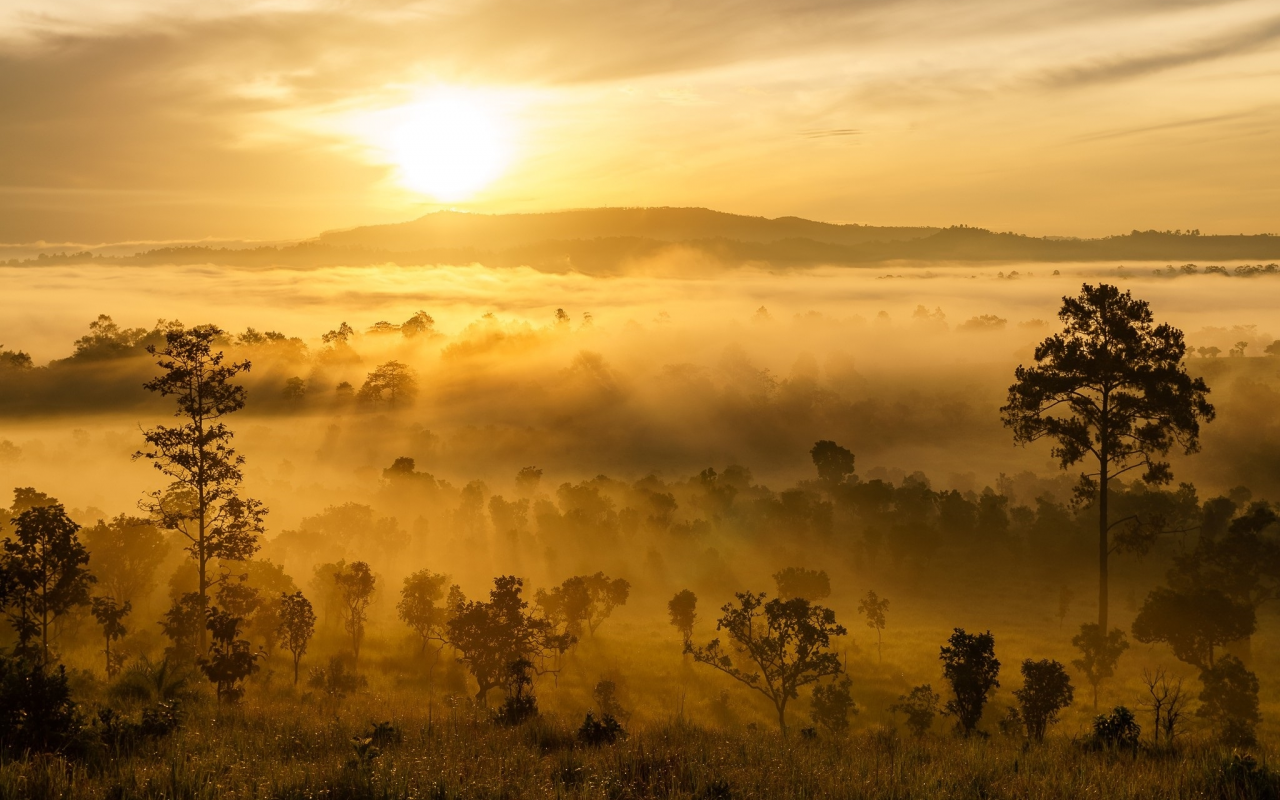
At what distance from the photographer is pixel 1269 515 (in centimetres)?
7012

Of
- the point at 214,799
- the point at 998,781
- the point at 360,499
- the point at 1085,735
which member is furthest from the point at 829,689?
the point at 360,499

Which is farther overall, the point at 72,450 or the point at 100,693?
the point at 72,450

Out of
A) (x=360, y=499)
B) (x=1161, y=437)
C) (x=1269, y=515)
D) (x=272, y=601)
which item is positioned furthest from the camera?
(x=360, y=499)

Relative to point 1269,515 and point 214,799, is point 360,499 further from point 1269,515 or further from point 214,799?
point 214,799

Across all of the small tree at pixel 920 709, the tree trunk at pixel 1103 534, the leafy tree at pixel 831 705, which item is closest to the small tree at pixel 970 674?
the small tree at pixel 920 709

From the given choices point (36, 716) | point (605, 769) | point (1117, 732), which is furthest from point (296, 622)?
point (1117, 732)

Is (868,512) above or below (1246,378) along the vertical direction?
below

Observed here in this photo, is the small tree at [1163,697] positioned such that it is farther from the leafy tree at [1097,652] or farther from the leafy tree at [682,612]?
the leafy tree at [682,612]

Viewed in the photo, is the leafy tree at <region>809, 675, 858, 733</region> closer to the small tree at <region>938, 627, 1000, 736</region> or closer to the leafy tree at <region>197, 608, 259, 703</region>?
the small tree at <region>938, 627, 1000, 736</region>

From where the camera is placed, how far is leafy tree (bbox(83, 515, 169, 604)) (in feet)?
224

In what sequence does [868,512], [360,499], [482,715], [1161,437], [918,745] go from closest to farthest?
[918,745] < [482,715] < [1161,437] < [868,512] < [360,499]

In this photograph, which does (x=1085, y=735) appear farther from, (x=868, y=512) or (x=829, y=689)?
(x=868, y=512)

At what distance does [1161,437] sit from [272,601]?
57.6 m

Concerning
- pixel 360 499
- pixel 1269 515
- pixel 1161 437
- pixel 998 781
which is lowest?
pixel 360 499
